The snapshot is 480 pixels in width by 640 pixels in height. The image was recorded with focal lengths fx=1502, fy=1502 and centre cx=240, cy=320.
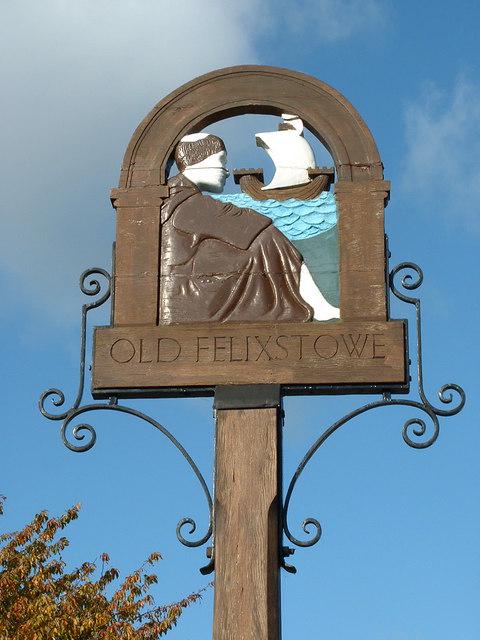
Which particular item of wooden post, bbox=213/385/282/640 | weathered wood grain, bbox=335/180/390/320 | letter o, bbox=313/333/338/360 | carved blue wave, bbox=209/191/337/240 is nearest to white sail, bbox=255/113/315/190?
carved blue wave, bbox=209/191/337/240

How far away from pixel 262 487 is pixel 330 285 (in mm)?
1676

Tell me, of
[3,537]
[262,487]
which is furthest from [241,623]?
[3,537]

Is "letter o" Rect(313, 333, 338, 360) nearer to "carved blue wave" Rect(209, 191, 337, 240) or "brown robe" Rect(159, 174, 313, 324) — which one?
"brown robe" Rect(159, 174, 313, 324)

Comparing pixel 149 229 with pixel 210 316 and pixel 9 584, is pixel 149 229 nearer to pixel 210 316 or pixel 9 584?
pixel 210 316

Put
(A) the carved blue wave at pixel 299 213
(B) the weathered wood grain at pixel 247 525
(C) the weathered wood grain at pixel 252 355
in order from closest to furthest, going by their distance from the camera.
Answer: (B) the weathered wood grain at pixel 247 525
(C) the weathered wood grain at pixel 252 355
(A) the carved blue wave at pixel 299 213

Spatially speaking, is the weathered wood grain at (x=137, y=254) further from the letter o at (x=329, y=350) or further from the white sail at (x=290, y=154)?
the letter o at (x=329, y=350)

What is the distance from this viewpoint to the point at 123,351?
10.9 meters

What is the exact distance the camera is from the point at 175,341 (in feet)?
35.6

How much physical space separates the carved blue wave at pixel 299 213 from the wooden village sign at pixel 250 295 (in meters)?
0.01

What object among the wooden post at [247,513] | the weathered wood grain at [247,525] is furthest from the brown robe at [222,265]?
the weathered wood grain at [247,525]

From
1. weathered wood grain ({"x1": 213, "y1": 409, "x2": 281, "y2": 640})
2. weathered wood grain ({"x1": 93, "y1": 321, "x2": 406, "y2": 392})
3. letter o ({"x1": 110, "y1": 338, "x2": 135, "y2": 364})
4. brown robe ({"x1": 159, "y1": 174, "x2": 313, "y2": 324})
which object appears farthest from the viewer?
brown robe ({"x1": 159, "y1": 174, "x2": 313, "y2": 324})

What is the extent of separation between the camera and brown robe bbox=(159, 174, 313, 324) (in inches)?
433

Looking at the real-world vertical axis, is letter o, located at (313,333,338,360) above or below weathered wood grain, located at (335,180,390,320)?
below

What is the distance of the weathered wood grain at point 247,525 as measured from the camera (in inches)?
387
